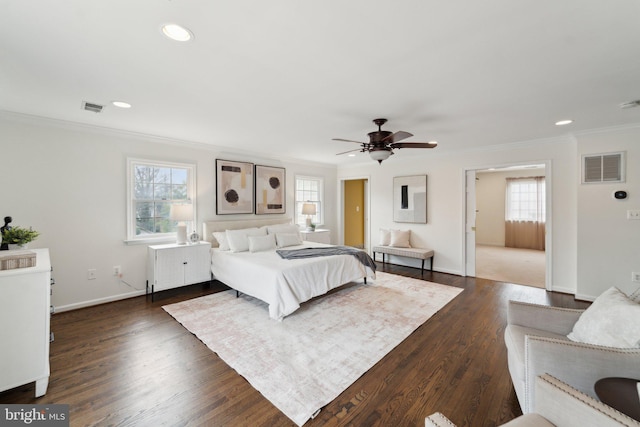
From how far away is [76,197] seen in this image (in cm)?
343

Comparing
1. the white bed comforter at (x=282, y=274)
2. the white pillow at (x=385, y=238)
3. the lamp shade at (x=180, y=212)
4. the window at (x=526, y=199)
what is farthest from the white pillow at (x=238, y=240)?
the window at (x=526, y=199)

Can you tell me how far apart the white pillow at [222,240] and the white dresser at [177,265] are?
23 centimetres

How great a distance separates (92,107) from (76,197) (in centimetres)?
132

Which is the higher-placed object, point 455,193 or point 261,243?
point 455,193

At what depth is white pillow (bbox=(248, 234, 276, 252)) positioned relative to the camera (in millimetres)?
4413

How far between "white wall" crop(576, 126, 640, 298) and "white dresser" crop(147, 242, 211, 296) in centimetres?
566

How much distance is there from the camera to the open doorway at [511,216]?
7.17 m

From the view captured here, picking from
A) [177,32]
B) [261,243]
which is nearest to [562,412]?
[177,32]

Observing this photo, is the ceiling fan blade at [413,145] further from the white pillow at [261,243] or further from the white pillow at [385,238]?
the white pillow at [385,238]

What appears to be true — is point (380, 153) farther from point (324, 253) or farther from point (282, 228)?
point (282, 228)

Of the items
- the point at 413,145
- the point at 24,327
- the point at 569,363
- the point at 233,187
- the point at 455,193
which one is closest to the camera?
the point at 569,363

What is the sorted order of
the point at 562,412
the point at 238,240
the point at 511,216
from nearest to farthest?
the point at 562,412 < the point at 238,240 < the point at 511,216

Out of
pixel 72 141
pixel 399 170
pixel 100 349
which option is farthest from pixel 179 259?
pixel 399 170

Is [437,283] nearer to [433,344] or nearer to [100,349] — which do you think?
[433,344]
